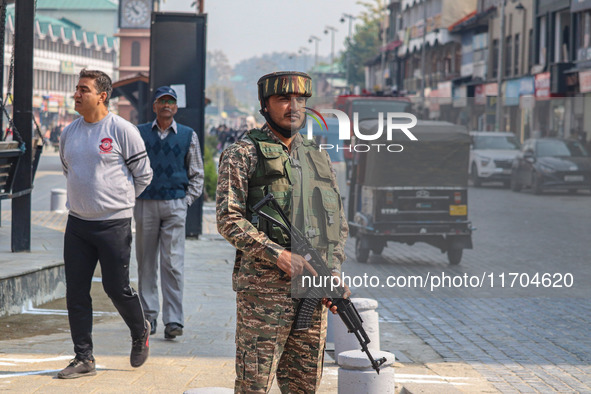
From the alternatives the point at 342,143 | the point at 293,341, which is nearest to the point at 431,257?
the point at 342,143

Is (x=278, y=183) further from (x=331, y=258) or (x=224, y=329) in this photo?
(x=224, y=329)

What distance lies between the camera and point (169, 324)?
772 cm

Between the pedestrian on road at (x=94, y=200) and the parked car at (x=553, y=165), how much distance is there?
319 centimetres

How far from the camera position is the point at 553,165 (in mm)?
10023

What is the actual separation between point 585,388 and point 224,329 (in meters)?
2.89

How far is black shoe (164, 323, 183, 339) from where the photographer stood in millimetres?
7711

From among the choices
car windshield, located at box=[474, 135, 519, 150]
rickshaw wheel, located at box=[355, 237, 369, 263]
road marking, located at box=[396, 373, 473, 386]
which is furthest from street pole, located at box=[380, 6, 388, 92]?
road marking, located at box=[396, 373, 473, 386]

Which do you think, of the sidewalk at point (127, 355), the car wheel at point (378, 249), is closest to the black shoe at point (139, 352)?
the sidewalk at point (127, 355)

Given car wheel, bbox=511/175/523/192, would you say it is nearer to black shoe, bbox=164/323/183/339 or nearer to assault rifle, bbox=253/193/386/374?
black shoe, bbox=164/323/183/339

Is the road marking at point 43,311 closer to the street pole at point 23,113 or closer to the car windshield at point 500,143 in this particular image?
the street pole at point 23,113

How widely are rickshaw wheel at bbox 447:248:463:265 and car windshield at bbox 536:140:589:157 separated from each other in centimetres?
162

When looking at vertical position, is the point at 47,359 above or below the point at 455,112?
below

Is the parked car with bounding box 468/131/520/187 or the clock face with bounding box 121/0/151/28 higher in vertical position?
the clock face with bounding box 121/0/151/28

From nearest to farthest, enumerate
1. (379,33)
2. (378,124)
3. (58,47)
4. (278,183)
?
1. (278,183)
2. (378,124)
3. (58,47)
4. (379,33)
